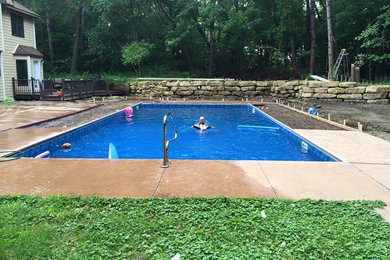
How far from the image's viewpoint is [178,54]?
27.1 metres

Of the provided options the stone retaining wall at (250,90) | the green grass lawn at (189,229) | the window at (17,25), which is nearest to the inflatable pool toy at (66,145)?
the green grass lawn at (189,229)

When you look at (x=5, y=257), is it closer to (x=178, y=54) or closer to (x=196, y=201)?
(x=196, y=201)

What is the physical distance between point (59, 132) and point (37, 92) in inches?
402

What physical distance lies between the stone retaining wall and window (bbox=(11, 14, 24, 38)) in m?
6.90

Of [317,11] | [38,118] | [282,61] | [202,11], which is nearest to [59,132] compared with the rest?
[38,118]

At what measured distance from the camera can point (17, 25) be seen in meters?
17.9

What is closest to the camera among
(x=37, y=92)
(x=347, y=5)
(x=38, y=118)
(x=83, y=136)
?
(x=83, y=136)

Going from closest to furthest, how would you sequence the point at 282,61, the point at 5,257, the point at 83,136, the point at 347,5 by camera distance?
the point at 5,257 → the point at 83,136 → the point at 347,5 → the point at 282,61

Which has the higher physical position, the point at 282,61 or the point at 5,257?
the point at 282,61

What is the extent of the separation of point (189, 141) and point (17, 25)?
47.6ft

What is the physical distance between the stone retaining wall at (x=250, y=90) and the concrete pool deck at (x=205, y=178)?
413 inches

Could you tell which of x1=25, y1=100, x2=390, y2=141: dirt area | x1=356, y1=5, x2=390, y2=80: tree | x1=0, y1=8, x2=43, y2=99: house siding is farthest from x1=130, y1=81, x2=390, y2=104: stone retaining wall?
x1=0, y1=8, x2=43, y2=99: house siding

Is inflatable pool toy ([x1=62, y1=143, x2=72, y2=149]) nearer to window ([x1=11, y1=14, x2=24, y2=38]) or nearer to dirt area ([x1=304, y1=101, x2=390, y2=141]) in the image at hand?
dirt area ([x1=304, y1=101, x2=390, y2=141])

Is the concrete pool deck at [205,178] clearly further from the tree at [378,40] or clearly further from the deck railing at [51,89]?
the tree at [378,40]
